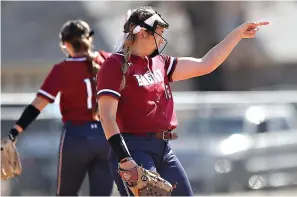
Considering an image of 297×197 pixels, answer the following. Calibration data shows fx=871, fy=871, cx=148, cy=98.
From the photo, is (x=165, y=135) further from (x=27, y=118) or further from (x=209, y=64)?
(x=27, y=118)

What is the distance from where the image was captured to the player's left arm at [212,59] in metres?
5.88

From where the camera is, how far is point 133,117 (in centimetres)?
550

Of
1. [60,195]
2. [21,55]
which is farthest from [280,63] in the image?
[60,195]

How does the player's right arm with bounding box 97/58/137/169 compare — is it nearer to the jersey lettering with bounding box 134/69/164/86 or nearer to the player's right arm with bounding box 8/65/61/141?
the jersey lettering with bounding box 134/69/164/86

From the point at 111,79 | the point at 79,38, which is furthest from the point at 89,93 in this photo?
the point at 111,79

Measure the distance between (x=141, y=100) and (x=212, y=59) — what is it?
753mm

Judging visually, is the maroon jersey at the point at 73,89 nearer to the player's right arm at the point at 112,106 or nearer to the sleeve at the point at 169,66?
the sleeve at the point at 169,66

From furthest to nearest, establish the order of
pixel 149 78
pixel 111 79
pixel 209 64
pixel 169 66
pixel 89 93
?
1. pixel 89 93
2. pixel 209 64
3. pixel 169 66
4. pixel 149 78
5. pixel 111 79

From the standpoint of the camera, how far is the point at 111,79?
5.39 meters

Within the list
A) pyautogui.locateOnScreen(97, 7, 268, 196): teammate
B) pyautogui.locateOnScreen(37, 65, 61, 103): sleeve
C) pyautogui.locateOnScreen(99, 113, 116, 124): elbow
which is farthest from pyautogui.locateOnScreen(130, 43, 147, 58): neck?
pyautogui.locateOnScreen(37, 65, 61, 103): sleeve

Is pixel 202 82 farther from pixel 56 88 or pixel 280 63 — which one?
pixel 56 88

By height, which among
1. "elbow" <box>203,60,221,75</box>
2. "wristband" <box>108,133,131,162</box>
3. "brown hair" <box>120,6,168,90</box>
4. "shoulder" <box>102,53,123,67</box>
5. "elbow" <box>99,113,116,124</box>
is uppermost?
"brown hair" <box>120,6,168,90</box>

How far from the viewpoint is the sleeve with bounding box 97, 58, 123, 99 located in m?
5.38

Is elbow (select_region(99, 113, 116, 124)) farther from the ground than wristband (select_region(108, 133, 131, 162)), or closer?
farther from the ground
